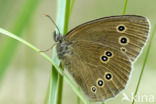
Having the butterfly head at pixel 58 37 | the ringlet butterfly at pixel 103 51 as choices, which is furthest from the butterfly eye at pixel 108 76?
the butterfly head at pixel 58 37

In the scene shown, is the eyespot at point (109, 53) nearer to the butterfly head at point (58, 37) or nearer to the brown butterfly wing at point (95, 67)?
the brown butterfly wing at point (95, 67)

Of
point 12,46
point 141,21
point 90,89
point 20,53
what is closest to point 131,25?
point 141,21

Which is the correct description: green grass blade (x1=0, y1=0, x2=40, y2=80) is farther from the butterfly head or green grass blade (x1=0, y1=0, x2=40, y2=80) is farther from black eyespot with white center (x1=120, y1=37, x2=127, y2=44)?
black eyespot with white center (x1=120, y1=37, x2=127, y2=44)

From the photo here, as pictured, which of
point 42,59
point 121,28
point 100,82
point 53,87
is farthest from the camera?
point 42,59

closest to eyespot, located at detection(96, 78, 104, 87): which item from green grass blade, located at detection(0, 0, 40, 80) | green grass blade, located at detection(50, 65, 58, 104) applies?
green grass blade, located at detection(50, 65, 58, 104)

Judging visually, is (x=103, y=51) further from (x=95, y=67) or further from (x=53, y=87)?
(x=53, y=87)

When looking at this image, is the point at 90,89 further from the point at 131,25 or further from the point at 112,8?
the point at 112,8

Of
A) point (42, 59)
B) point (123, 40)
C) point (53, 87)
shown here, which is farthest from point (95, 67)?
point (42, 59)
